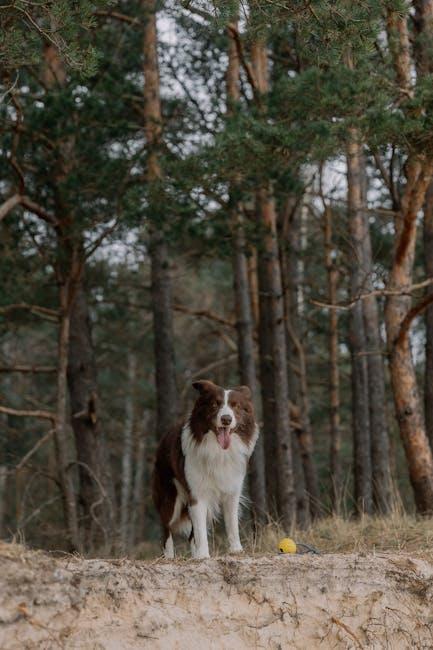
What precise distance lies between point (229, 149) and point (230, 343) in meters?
9.06

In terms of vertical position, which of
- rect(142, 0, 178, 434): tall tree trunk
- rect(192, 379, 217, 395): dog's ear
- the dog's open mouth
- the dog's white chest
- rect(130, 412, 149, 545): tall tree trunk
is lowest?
rect(130, 412, 149, 545): tall tree trunk

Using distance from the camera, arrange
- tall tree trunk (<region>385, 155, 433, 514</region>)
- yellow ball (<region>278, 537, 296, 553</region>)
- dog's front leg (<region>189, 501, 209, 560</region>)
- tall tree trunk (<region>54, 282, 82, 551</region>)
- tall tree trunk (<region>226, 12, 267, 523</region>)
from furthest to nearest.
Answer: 1. tall tree trunk (<region>226, 12, 267, 523</region>)
2. tall tree trunk (<region>54, 282, 82, 551</region>)
3. tall tree trunk (<region>385, 155, 433, 514</region>)
4. dog's front leg (<region>189, 501, 209, 560</region>)
5. yellow ball (<region>278, 537, 296, 553</region>)

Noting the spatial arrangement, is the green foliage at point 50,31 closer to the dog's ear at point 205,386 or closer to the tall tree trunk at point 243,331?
the dog's ear at point 205,386

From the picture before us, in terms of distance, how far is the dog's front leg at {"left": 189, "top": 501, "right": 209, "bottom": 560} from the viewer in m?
8.90

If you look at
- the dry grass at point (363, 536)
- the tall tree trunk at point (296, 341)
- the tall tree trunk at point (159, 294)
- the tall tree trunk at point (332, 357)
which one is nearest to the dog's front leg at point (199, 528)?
the dry grass at point (363, 536)

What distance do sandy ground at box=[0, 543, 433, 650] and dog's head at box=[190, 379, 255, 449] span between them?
156 cm

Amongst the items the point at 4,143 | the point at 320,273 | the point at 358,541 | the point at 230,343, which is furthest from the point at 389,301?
the point at 320,273

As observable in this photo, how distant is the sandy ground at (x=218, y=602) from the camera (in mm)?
6379

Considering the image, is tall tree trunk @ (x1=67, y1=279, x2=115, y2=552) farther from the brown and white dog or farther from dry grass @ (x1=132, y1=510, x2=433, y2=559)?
the brown and white dog

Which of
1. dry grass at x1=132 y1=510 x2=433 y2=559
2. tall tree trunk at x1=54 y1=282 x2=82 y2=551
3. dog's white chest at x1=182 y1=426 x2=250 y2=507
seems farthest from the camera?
tall tree trunk at x1=54 y1=282 x2=82 y2=551

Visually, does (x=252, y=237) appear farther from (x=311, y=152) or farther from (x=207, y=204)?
(x=311, y=152)

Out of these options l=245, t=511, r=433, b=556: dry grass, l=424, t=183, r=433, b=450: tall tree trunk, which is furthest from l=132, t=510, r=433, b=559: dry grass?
l=424, t=183, r=433, b=450: tall tree trunk

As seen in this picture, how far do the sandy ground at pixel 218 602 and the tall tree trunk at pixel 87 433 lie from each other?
24.1 feet

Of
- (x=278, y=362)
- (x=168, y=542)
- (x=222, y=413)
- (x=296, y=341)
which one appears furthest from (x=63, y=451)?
(x=296, y=341)
